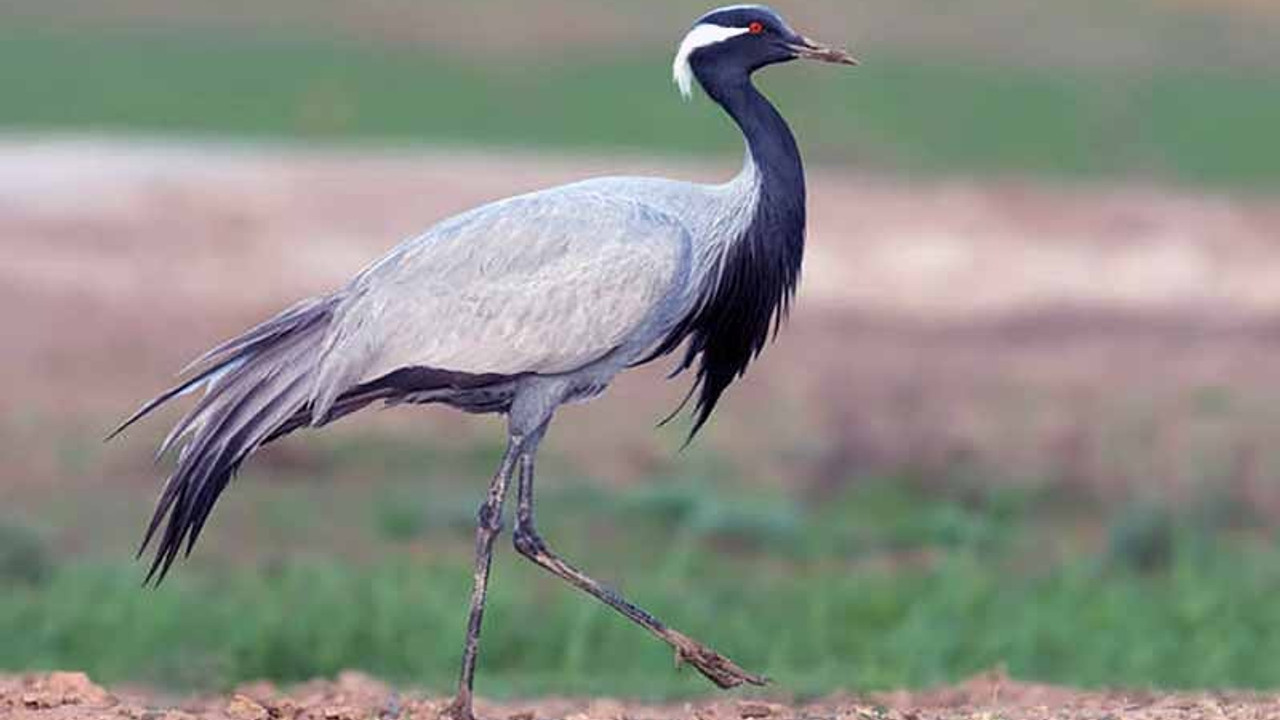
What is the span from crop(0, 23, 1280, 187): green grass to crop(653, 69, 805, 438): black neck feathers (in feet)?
70.6

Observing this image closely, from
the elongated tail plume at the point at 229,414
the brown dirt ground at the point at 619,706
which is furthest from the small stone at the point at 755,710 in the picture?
the elongated tail plume at the point at 229,414

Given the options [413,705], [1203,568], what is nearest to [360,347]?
[413,705]

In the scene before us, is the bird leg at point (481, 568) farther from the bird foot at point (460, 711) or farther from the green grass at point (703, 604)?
the green grass at point (703, 604)

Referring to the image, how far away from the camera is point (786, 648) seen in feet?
37.3

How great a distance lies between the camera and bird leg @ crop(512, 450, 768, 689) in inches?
332

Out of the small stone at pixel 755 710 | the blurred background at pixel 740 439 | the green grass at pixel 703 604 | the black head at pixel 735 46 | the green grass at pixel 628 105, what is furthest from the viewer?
the green grass at pixel 628 105

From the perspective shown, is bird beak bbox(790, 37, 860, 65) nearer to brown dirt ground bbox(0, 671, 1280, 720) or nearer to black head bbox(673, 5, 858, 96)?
black head bbox(673, 5, 858, 96)

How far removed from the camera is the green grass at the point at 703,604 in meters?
10.8

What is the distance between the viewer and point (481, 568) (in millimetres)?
8383

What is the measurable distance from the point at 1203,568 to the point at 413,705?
5481 millimetres

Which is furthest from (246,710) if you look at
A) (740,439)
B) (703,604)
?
(740,439)

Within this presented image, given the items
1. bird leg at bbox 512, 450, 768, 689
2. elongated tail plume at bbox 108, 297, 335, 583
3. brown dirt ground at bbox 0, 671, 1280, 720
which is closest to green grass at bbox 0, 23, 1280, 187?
brown dirt ground at bbox 0, 671, 1280, 720

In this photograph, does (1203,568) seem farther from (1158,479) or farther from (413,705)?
(413,705)

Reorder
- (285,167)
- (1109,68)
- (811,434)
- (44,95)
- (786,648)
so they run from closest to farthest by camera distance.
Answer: (786,648) < (811,434) < (285,167) < (44,95) < (1109,68)
